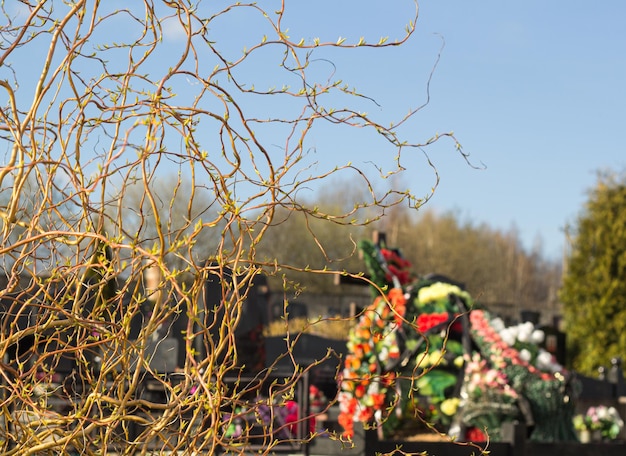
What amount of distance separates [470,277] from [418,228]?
289cm

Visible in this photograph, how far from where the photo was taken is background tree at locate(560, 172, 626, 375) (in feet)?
49.9

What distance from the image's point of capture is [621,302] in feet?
50.0

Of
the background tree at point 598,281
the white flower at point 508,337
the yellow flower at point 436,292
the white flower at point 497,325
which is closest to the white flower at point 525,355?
the white flower at point 508,337

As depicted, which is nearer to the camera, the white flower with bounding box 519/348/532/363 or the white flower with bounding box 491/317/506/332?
the white flower with bounding box 519/348/532/363

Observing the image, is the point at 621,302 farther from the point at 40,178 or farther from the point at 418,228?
the point at 418,228

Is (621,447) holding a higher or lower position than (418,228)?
lower

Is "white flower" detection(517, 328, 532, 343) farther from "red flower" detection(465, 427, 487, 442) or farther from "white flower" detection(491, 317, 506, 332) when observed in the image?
"red flower" detection(465, 427, 487, 442)

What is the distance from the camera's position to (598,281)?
50.9 feet

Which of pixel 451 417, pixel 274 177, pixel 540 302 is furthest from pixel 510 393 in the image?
pixel 540 302

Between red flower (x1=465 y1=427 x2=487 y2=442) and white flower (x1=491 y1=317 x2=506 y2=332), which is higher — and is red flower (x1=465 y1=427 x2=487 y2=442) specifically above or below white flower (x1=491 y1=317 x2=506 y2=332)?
below

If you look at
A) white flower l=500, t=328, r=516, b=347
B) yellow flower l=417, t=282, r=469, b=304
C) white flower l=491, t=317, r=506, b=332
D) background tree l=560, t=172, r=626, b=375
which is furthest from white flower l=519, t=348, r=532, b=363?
background tree l=560, t=172, r=626, b=375

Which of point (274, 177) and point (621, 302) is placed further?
point (621, 302)

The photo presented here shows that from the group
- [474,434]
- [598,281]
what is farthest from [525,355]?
[598,281]

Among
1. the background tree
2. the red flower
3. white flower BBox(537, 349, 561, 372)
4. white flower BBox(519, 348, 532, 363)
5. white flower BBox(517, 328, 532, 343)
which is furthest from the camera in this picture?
the background tree
